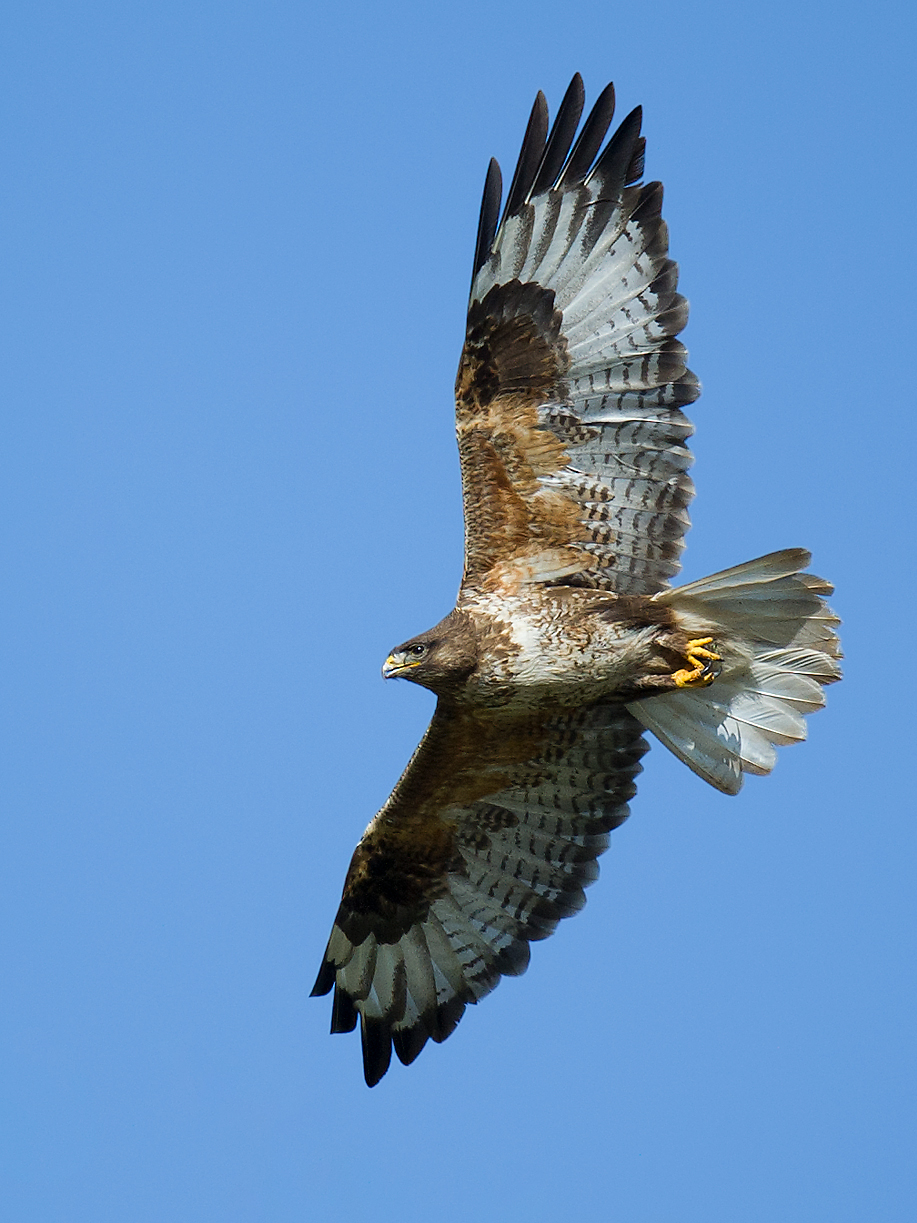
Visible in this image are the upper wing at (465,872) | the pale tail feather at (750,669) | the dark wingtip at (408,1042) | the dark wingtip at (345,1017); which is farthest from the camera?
the dark wingtip at (345,1017)

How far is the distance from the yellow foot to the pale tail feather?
93mm

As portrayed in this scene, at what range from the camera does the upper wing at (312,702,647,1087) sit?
8969 mm

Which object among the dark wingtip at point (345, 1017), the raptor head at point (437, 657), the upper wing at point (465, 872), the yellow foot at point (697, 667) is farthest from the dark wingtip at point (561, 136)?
the dark wingtip at point (345, 1017)

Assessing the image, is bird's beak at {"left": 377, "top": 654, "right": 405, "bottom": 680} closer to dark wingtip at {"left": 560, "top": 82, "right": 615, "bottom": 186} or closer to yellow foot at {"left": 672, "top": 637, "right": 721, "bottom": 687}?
yellow foot at {"left": 672, "top": 637, "right": 721, "bottom": 687}

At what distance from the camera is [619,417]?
8141mm

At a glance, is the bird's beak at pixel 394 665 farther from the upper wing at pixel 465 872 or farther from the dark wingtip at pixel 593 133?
the dark wingtip at pixel 593 133

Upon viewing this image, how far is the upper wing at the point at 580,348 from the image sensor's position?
8109 millimetres

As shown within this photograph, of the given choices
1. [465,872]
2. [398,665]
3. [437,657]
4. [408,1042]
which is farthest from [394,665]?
[408,1042]

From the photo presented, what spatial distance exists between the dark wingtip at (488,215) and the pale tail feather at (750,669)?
6.36 ft

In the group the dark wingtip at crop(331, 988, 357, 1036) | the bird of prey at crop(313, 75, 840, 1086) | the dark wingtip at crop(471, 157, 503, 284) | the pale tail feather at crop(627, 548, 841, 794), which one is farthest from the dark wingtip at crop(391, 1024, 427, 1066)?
the dark wingtip at crop(471, 157, 503, 284)

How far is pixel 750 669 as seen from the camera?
8.44 metres

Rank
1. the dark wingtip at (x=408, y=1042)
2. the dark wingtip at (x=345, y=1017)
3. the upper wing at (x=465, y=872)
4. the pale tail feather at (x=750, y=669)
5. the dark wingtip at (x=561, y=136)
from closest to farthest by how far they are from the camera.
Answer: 1. the pale tail feather at (x=750, y=669)
2. the dark wingtip at (x=561, y=136)
3. the upper wing at (x=465, y=872)
4. the dark wingtip at (x=408, y=1042)
5. the dark wingtip at (x=345, y=1017)

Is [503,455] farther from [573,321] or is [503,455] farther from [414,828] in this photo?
[414,828]

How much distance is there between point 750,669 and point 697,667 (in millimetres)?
377
